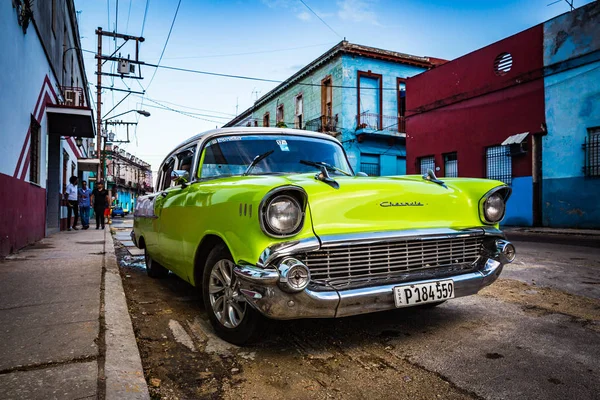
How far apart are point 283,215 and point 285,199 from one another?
0.09 metres

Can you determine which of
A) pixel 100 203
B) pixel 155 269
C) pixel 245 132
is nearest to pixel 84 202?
pixel 100 203

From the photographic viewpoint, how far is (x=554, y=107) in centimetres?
1331

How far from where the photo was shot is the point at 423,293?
249 centimetres

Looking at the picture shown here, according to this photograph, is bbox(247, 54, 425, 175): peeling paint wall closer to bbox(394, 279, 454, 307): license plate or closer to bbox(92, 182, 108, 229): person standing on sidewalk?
bbox(92, 182, 108, 229): person standing on sidewalk

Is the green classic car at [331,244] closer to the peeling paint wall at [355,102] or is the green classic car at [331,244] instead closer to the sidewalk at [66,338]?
the sidewalk at [66,338]

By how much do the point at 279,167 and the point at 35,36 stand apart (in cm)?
741

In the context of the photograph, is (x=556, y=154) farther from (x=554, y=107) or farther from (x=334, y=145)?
(x=334, y=145)

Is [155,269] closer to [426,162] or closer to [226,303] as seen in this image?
[226,303]

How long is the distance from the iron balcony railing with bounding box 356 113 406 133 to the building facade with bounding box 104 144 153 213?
1568 inches

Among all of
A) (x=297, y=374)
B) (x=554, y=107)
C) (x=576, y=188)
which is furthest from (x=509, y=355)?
(x=554, y=107)

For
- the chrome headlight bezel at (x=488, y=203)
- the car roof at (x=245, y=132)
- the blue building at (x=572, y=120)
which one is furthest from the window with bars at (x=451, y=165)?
the chrome headlight bezel at (x=488, y=203)

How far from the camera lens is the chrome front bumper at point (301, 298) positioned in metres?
2.23

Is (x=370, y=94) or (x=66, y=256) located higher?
(x=370, y=94)

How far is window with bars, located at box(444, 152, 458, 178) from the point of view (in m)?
17.1
